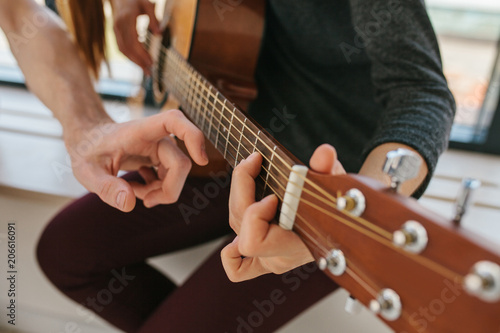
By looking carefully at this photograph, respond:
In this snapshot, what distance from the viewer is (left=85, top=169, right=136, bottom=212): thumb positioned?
51 cm

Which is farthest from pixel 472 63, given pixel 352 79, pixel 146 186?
pixel 146 186

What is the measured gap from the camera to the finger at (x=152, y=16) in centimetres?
94

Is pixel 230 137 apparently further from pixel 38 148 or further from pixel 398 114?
pixel 38 148

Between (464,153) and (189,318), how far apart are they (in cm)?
105

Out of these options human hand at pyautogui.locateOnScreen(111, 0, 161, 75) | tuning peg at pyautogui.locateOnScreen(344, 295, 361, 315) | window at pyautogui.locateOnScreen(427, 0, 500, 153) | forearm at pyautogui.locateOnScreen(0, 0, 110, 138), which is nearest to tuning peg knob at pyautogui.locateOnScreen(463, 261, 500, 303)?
tuning peg at pyautogui.locateOnScreen(344, 295, 361, 315)

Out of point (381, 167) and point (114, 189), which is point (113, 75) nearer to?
point (114, 189)

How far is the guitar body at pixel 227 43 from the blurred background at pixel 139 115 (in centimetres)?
36

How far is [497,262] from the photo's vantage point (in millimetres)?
229

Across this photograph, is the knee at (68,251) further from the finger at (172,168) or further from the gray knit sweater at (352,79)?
the gray knit sweater at (352,79)

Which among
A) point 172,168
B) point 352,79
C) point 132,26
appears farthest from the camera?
point 132,26

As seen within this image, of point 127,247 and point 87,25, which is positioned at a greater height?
point 87,25

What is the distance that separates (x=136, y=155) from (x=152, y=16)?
0.47m

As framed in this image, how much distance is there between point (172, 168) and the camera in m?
0.57

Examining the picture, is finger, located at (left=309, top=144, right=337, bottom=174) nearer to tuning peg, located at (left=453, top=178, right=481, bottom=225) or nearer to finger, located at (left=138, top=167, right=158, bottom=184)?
tuning peg, located at (left=453, top=178, right=481, bottom=225)
